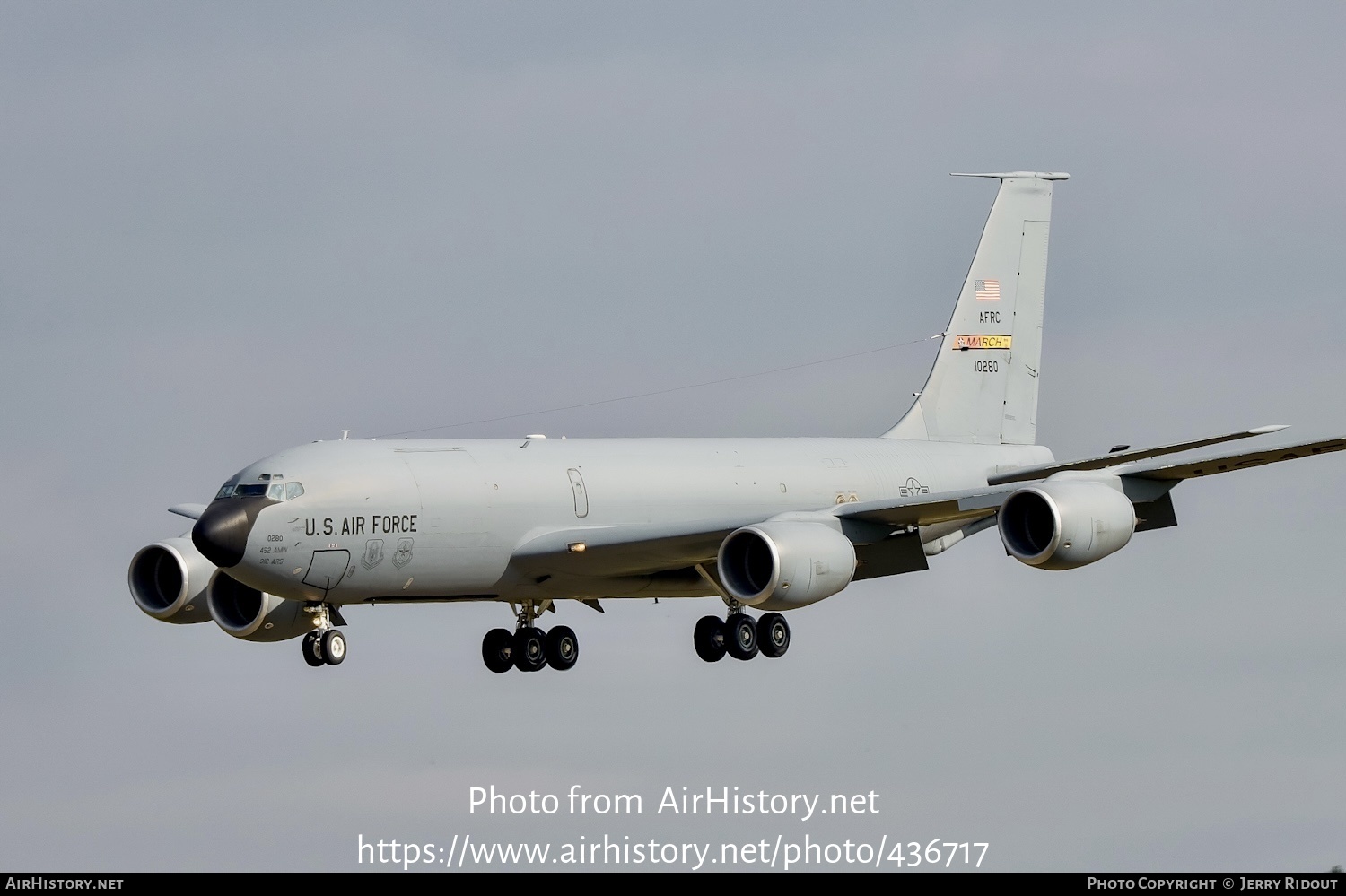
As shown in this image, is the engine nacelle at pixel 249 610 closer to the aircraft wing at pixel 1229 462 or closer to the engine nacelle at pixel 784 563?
the engine nacelle at pixel 784 563

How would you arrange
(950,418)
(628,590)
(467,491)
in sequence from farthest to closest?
(950,418) → (628,590) → (467,491)

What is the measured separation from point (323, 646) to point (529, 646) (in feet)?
18.5

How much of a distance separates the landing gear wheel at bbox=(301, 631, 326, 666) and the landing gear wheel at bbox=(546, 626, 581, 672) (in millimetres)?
6011

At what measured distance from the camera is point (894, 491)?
1887 inches

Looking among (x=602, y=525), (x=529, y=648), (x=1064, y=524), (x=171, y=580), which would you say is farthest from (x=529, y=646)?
(x=1064, y=524)

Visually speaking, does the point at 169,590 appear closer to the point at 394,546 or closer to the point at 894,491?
the point at 394,546

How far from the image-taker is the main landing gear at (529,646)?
45000 mm

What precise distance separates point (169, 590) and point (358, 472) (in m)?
6.04

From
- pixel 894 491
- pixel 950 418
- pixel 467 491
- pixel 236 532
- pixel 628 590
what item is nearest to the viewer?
pixel 236 532

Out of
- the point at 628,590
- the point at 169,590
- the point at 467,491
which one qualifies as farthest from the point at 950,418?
the point at 169,590

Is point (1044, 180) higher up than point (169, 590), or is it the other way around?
point (1044, 180)

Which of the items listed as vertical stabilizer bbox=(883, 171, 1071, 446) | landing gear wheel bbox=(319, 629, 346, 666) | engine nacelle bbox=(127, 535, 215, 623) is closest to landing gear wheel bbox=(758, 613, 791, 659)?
vertical stabilizer bbox=(883, 171, 1071, 446)

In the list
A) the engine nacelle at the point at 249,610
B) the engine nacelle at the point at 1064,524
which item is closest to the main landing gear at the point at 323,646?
the engine nacelle at the point at 249,610

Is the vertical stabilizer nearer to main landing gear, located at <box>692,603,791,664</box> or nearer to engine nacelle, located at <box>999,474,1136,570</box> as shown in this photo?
main landing gear, located at <box>692,603,791,664</box>
